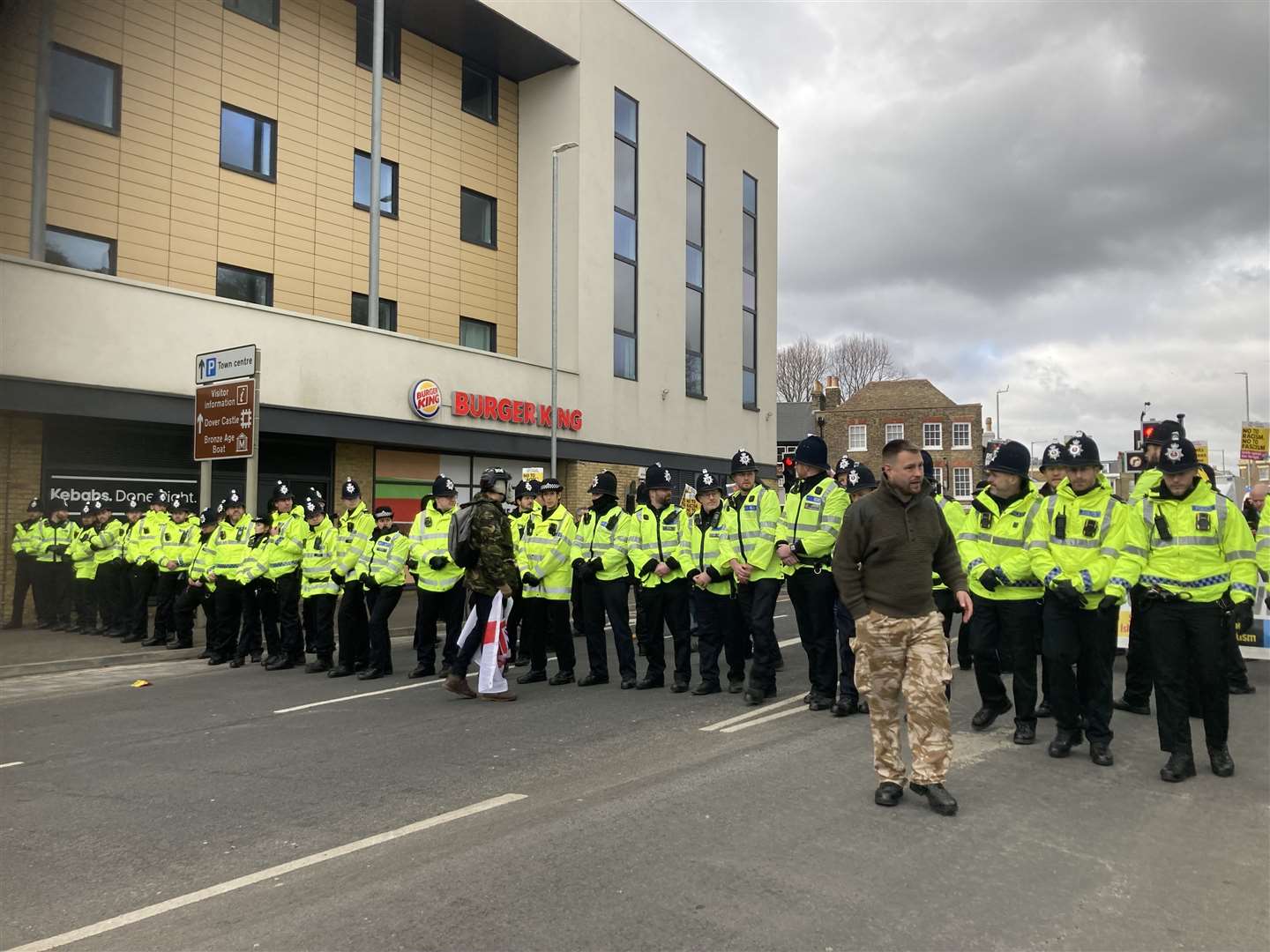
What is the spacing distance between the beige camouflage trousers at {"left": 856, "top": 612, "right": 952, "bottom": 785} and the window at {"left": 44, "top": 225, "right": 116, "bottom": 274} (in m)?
16.1

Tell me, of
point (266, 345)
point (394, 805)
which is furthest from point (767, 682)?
point (266, 345)

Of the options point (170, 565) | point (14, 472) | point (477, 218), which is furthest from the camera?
point (477, 218)

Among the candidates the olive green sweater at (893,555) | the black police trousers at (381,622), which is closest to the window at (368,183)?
the black police trousers at (381,622)

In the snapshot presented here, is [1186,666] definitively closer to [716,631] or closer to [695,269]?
[716,631]

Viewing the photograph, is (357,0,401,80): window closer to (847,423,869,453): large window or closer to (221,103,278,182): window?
(221,103,278,182): window

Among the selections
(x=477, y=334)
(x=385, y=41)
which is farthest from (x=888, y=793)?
(x=385, y=41)

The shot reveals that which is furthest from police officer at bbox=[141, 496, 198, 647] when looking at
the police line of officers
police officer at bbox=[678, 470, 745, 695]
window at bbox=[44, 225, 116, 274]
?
police officer at bbox=[678, 470, 745, 695]

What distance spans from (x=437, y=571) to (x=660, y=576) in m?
2.40

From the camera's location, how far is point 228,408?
1396 centimetres

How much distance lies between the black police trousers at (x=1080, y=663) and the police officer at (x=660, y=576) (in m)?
3.36

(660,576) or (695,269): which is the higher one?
(695,269)

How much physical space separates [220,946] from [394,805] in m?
1.78

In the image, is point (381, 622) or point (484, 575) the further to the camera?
point (381, 622)

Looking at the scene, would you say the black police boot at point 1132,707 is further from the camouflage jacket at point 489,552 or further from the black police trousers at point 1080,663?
the camouflage jacket at point 489,552
